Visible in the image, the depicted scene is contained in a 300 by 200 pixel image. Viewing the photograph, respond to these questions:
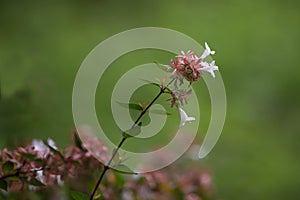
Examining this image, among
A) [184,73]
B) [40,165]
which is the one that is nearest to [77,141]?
[40,165]

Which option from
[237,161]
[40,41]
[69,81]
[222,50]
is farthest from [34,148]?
[222,50]

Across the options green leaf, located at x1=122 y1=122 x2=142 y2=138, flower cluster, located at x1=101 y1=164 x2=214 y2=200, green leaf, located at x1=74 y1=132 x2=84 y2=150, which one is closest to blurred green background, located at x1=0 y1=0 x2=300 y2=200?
flower cluster, located at x1=101 y1=164 x2=214 y2=200

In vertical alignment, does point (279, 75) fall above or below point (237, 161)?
above

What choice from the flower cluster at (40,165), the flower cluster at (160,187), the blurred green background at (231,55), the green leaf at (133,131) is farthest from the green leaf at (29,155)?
the blurred green background at (231,55)

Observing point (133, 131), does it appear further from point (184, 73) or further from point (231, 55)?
point (231, 55)

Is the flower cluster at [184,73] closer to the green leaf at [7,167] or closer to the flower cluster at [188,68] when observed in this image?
the flower cluster at [188,68]

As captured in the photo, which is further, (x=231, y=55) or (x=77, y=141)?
(x=231, y=55)

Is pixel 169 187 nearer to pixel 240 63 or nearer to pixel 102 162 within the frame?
pixel 102 162

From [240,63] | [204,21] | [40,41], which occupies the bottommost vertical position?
[40,41]
